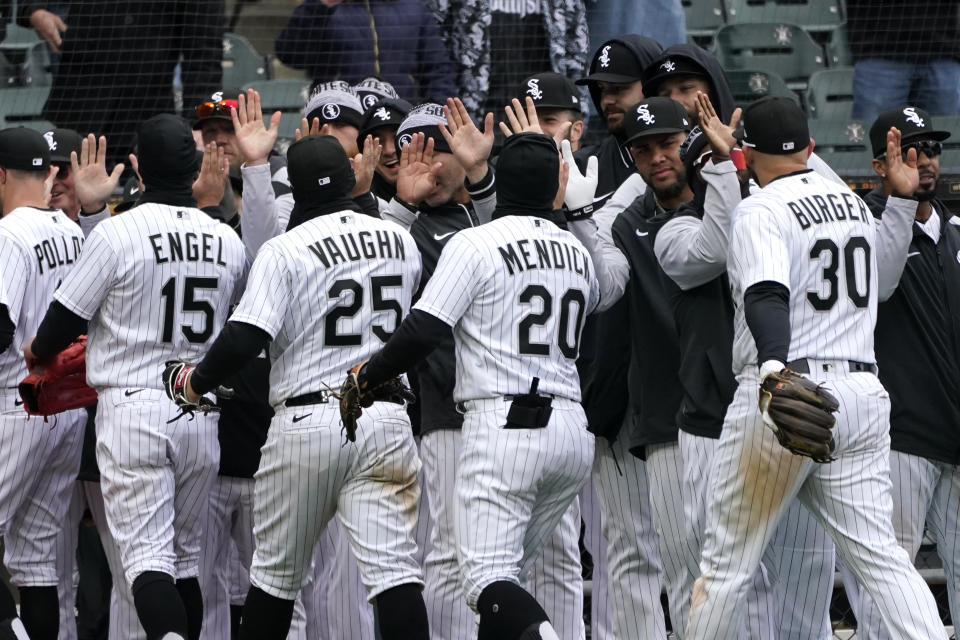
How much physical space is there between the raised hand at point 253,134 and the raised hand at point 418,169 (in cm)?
51

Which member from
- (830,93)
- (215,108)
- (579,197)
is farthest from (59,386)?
(830,93)

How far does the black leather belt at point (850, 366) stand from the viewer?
444cm

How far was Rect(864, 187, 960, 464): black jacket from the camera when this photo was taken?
5.23 m

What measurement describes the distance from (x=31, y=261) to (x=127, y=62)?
2884 mm

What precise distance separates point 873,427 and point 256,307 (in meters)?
1.91

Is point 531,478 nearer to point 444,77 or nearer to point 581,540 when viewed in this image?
point 581,540

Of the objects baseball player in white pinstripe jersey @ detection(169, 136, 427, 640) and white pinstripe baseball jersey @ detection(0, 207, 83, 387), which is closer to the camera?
baseball player in white pinstripe jersey @ detection(169, 136, 427, 640)

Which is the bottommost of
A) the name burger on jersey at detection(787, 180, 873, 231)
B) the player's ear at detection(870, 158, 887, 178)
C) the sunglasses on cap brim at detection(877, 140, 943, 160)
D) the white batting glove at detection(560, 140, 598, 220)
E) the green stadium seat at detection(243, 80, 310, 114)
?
the green stadium seat at detection(243, 80, 310, 114)

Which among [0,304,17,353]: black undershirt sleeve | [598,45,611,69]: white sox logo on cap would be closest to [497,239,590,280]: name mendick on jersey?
[598,45,611,69]: white sox logo on cap

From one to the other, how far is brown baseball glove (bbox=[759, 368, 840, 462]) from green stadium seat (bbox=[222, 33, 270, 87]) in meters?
6.11

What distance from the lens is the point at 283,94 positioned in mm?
8906

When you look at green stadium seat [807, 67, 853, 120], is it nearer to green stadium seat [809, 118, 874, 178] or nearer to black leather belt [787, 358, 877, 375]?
green stadium seat [809, 118, 874, 178]

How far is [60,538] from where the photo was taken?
5.67 meters

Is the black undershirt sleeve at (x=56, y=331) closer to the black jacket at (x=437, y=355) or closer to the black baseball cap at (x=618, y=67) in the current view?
the black jacket at (x=437, y=355)
